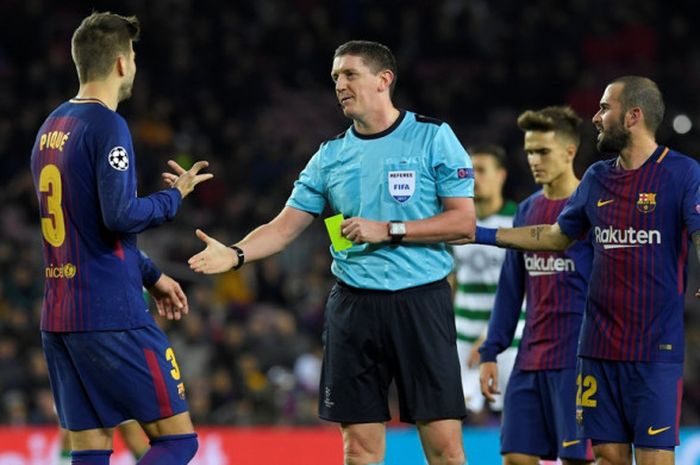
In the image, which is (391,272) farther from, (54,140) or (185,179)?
(54,140)

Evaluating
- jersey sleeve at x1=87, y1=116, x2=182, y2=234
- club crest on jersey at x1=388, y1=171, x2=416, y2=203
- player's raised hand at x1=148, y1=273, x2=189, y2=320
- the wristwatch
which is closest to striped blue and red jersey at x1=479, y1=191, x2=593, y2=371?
club crest on jersey at x1=388, y1=171, x2=416, y2=203

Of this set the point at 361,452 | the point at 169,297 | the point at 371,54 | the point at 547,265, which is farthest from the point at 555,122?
the point at 169,297

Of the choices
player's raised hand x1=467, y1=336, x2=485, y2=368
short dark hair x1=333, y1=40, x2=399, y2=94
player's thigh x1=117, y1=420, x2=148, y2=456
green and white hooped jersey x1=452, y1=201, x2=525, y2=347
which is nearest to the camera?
short dark hair x1=333, y1=40, x2=399, y2=94

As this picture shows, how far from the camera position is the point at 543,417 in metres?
7.03

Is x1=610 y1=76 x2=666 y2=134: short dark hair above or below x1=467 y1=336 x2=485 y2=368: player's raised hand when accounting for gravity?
above

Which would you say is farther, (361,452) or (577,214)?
(577,214)

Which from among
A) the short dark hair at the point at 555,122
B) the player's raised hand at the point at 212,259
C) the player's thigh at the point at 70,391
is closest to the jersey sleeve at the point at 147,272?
the player's raised hand at the point at 212,259

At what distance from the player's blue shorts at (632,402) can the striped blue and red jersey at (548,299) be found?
0.87 meters

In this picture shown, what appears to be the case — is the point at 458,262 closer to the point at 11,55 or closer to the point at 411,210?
the point at 411,210

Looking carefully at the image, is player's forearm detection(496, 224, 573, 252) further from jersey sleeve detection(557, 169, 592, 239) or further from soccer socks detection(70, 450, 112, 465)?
soccer socks detection(70, 450, 112, 465)

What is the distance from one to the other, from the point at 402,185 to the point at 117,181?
4.36 ft

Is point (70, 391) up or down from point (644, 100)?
down

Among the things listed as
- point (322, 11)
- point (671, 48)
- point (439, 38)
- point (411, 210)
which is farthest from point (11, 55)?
point (411, 210)

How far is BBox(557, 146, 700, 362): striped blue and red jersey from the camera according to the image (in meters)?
5.93
